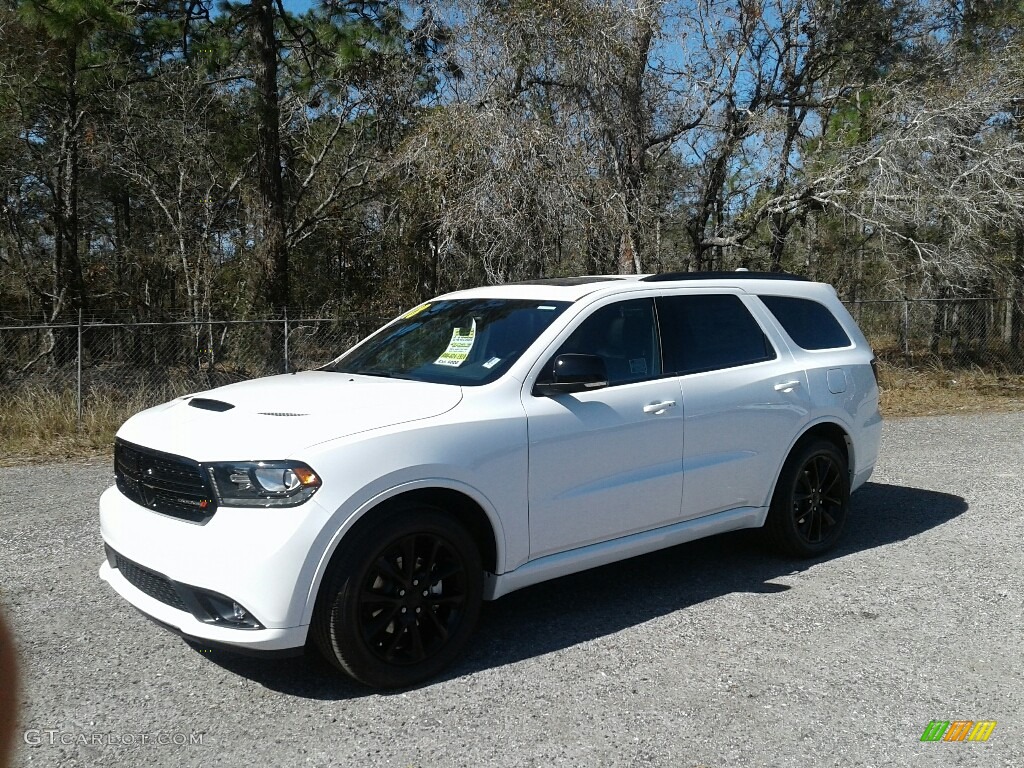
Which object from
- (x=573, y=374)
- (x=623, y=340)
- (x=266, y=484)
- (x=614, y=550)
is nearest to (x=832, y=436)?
(x=623, y=340)

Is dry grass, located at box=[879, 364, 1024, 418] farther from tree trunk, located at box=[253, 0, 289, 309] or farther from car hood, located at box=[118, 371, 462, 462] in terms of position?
car hood, located at box=[118, 371, 462, 462]

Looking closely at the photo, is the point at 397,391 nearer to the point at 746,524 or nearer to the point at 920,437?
the point at 746,524

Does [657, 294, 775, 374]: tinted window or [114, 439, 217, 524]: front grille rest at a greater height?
[657, 294, 775, 374]: tinted window

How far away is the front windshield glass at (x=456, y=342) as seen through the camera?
4730mm

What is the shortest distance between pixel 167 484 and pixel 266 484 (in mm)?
549

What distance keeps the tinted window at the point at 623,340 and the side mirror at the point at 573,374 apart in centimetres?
24

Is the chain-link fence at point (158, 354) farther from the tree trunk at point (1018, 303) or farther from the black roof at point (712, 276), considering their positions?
the black roof at point (712, 276)

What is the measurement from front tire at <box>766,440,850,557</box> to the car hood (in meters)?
2.46

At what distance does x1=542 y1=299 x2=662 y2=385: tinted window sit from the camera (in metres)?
4.90

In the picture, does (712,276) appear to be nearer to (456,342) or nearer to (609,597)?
(456,342)

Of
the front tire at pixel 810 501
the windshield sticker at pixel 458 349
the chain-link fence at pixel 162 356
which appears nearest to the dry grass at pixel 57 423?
the chain-link fence at pixel 162 356

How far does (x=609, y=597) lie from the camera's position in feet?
17.3

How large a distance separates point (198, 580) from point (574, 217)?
1070 centimetres

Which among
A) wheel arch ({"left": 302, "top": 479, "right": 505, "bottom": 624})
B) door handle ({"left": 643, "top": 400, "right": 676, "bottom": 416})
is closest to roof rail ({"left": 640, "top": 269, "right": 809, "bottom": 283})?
door handle ({"left": 643, "top": 400, "right": 676, "bottom": 416})
